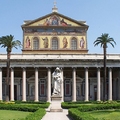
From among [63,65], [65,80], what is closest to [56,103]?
[63,65]

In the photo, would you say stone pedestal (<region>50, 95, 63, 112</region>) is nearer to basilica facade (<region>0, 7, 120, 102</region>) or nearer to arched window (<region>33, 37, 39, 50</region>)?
basilica facade (<region>0, 7, 120, 102</region>)

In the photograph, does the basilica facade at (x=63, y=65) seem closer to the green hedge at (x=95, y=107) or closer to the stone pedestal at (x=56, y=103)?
the green hedge at (x=95, y=107)

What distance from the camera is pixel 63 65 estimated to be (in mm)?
59062

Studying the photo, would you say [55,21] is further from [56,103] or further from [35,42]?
[56,103]

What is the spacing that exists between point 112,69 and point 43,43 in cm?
1403

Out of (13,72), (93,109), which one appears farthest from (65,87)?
(93,109)

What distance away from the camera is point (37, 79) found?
58.8 metres

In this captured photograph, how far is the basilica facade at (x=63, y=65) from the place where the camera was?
195 ft

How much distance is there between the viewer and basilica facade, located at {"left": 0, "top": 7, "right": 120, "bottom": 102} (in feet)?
195

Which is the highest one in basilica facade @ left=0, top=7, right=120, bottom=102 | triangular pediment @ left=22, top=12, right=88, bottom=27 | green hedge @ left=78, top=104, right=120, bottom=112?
triangular pediment @ left=22, top=12, right=88, bottom=27

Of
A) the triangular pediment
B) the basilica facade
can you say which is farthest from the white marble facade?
the triangular pediment

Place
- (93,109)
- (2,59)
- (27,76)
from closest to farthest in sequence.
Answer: (93,109), (2,59), (27,76)

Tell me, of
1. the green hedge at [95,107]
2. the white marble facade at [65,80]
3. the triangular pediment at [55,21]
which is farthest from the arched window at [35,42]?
the green hedge at [95,107]

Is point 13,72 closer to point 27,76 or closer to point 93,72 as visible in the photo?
point 27,76
